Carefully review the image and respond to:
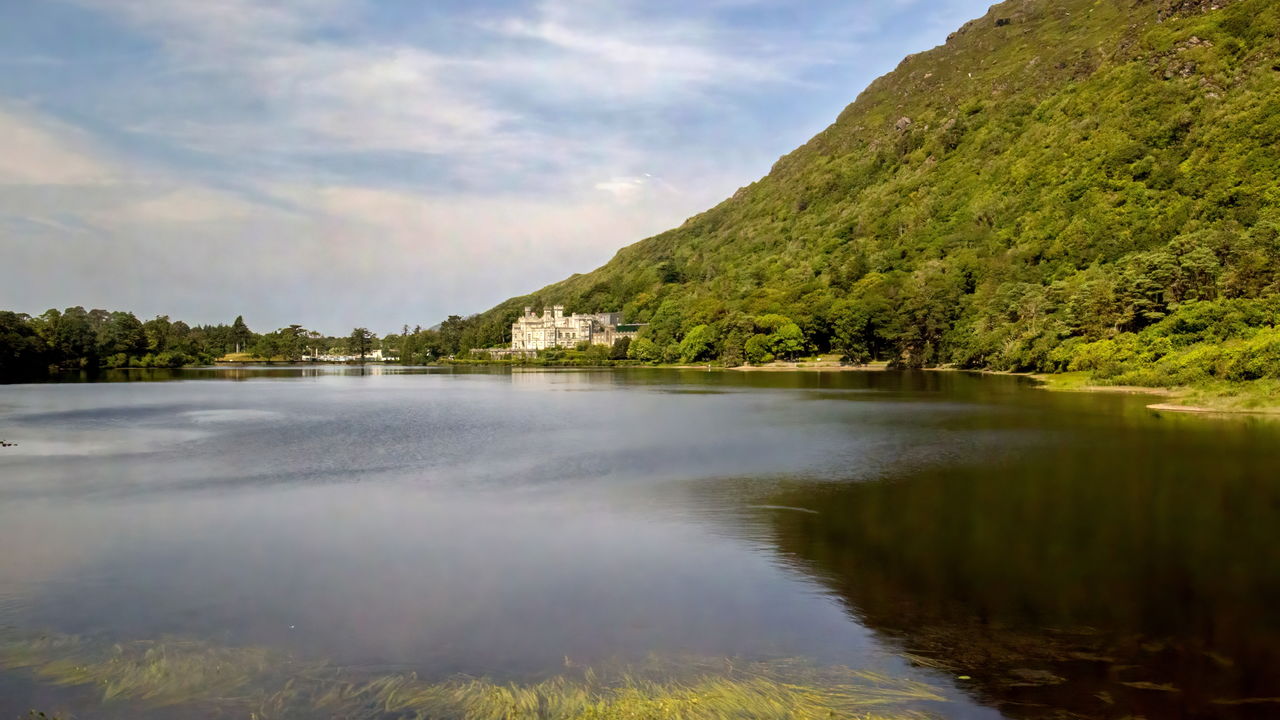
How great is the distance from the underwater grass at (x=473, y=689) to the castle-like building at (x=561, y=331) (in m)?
161

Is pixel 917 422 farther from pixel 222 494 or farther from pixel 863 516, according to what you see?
pixel 222 494

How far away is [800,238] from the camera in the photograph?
170625 mm

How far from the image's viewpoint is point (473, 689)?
9031mm

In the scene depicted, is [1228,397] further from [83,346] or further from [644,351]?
[83,346]

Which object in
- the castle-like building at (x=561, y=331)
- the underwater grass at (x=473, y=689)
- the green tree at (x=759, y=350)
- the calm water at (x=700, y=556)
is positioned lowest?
the underwater grass at (x=473, y=689)

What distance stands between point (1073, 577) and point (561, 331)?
166834 millimetres

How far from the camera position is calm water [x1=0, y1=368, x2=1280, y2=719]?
9836 mm

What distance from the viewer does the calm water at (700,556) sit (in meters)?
9.84

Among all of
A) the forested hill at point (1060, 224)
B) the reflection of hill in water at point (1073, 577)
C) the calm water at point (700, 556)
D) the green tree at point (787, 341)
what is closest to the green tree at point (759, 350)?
the forested hill at point (1060, 224)

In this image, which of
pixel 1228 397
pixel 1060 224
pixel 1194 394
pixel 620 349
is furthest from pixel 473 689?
pixel 620 349

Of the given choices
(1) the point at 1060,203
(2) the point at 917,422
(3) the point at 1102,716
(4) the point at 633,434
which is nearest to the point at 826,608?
(3) the point at 1102,716

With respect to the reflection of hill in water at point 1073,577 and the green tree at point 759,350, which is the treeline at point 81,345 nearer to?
the green tree at point 759,350

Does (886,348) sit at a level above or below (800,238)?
below

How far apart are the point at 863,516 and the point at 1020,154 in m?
127
